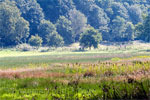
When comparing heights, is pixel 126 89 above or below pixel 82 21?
below

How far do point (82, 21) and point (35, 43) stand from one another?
4676cm

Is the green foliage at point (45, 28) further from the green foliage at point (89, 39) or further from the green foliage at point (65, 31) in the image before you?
the green foliage at point (89, 39)

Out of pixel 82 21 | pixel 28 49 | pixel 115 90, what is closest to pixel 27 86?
pixel 115 90

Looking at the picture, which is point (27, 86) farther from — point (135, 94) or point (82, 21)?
point (82, 21)

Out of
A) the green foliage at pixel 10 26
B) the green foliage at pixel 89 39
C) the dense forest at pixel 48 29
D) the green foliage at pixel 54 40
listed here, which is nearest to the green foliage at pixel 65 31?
the dense forest at pixel 48 29

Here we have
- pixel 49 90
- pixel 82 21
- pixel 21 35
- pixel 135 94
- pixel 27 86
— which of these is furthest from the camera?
pixel 82 21


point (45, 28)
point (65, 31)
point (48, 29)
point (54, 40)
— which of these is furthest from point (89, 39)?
point (45, 28)

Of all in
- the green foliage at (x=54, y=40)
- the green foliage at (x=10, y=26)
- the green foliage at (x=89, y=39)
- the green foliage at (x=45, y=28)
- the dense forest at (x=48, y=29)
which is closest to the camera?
the green foliage at (x=89, y=39)

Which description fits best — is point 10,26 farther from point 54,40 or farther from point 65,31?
point 65,31

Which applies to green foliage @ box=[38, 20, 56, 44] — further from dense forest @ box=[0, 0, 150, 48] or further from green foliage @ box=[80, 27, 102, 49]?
green foliage @ box=[80, 27, 102, 49]

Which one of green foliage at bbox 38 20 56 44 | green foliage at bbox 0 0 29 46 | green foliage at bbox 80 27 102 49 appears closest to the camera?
green foliage at bbox 80 27 102 49

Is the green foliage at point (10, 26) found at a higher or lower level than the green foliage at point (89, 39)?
higher

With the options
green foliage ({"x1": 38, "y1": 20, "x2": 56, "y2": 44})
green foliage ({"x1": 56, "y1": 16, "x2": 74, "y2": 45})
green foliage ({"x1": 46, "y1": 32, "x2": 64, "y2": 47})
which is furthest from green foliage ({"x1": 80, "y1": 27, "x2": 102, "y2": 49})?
green foliage ({"x1": 38, "y1": 20, "x2": 56, "y2": 44})

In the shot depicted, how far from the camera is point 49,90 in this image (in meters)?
24.1
